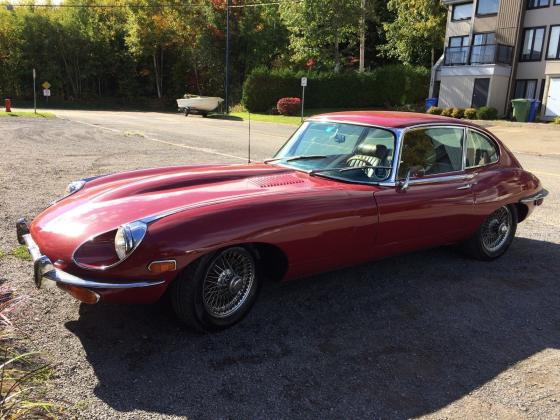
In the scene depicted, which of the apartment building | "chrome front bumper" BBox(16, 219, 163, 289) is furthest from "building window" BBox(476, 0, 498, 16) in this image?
"chrome front bumper" BBox(16, 219, 163, 289)

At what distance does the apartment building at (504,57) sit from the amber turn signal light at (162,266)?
28.9 m

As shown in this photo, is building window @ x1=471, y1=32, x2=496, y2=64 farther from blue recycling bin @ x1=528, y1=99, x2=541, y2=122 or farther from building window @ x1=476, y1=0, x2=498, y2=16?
blue recycling bin @ x1=528, y1=99, x2=541, y2=122

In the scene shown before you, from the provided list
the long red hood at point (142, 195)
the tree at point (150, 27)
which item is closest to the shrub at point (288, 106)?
the tree at point (150, 27)

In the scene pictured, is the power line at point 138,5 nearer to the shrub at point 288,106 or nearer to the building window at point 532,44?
the shrub at point 288,106

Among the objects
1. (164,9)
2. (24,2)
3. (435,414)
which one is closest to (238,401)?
(435,414)

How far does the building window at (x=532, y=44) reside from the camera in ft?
94.0

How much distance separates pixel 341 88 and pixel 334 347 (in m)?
34.6

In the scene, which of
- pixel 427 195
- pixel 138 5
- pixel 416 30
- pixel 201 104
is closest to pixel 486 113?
pixel 416 30

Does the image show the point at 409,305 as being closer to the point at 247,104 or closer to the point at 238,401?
the point at 238,401

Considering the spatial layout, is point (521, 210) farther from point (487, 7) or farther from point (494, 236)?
point (487, 7)

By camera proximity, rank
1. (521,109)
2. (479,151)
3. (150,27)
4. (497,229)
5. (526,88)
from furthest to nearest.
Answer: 1. (150,27)
2. (526,88)
3. (521,109)
4. (497,229)
5. (479,151)

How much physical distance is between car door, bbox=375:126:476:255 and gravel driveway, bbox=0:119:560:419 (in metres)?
0.45

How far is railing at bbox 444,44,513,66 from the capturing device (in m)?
29.3

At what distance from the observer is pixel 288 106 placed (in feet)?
107
